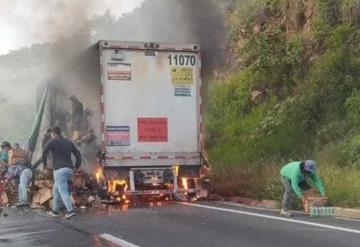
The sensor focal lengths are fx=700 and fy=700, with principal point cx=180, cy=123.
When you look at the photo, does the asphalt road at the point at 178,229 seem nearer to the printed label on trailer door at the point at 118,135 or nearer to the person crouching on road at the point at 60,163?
the person crouching on road at the point at 60,163

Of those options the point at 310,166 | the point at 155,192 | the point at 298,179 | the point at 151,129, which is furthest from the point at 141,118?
the point at 310,166

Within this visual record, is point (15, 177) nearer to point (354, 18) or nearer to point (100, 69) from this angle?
point (100, 69)

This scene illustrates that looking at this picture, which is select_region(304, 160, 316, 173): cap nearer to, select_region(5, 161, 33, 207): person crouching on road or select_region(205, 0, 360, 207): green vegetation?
select_region(205, 0, 360, 207): green vegetation

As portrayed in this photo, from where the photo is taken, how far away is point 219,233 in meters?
9.36

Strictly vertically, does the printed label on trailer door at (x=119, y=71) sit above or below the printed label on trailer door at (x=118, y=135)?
above

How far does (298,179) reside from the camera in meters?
11.2

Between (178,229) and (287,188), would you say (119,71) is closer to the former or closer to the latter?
(287,188)

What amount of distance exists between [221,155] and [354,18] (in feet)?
16.0

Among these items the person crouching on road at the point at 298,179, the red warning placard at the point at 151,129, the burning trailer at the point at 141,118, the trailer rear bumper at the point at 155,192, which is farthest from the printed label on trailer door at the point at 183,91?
the person crouching on road at the point at 298,179

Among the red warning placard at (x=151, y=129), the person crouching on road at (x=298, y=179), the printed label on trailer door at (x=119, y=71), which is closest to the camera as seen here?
the person crouching on road at (x=298, y=179)

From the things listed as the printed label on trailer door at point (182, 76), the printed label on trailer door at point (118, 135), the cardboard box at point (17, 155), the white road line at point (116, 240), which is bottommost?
the white road line at point (116, 240)

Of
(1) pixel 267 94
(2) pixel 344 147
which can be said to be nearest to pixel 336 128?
(2) pixel 344 147

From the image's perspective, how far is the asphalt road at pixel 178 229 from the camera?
28.6ft

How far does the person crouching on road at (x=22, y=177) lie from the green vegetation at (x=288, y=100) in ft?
13.7
